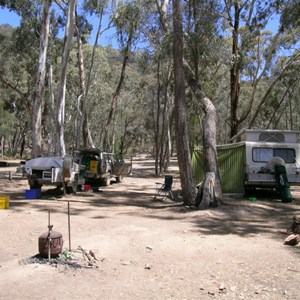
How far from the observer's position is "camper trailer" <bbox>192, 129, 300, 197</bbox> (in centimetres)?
1456

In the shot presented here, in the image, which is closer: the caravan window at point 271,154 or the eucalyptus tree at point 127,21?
the caravan window at point 271,154

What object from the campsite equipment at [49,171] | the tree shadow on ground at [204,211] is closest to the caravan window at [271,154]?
the tree shadow on ground at [204,211]

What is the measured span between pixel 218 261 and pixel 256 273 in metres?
0.80

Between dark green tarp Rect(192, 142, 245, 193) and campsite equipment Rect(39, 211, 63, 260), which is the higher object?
dark green tarp Rect(192, 142, 245, 193)

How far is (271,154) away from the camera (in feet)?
48.6

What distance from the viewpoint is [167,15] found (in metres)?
18.3

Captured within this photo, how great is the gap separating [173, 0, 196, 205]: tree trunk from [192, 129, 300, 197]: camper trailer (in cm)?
327

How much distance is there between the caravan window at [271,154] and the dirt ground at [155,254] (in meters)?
2.78

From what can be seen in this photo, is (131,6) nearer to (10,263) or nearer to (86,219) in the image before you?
(86,219)

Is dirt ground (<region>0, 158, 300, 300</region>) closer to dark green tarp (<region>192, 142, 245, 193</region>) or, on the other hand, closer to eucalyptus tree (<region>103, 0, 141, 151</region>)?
dark green tarp (<region>192, 142, 245, 193</region>)

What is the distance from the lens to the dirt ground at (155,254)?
5266 mm

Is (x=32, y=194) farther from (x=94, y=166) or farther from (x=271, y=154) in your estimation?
(x=271, y=154)

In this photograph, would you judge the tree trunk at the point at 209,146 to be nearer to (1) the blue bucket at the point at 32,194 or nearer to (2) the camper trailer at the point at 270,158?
(2) the camper trailer at the point at 270,158

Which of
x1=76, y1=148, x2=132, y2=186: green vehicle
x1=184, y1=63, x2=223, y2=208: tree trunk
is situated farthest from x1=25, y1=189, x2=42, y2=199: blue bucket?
x1=184, y1=63, x2=223, y2=208: tree trunk
